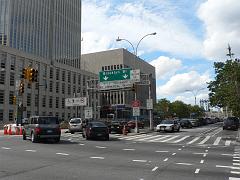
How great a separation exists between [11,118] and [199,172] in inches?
2847

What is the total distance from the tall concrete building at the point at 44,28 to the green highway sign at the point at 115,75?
178ft

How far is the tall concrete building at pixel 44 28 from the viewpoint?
333 ft

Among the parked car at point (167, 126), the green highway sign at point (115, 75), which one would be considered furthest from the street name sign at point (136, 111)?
the green highway sign at point (115, 75)

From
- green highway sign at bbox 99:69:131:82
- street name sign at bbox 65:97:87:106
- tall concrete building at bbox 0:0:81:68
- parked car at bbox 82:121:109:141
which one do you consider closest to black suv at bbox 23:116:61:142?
parked car at bbox 82:121:109:141

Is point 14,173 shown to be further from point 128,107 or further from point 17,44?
point 128,107

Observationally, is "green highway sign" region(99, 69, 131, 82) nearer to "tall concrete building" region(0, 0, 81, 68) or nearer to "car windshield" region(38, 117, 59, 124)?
"car windshield" region(38, 117, 59, 124)

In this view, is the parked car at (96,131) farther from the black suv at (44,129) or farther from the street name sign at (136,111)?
the street name sign at (136,111)

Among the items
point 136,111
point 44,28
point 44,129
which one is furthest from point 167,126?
point 44,28

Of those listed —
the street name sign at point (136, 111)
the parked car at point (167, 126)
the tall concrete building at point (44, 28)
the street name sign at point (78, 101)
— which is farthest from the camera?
the tall concrete building at point (44, 28)

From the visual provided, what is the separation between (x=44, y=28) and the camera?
381ft

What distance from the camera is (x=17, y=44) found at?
105 meters

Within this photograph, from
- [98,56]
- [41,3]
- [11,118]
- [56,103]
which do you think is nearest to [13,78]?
[11,118]

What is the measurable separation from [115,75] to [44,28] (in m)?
77.2

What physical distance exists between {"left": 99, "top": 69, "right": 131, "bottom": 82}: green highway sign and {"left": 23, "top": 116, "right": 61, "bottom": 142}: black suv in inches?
765
